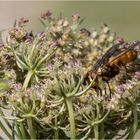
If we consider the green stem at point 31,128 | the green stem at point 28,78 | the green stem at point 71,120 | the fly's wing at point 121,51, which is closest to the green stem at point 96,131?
the green stem at point 71,120

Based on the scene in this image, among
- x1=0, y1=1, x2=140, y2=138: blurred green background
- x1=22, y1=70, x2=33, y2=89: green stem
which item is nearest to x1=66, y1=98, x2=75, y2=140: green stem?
x1=22, y1=70, x2=33, y2=89: green stem

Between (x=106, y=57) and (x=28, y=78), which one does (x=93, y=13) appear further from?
(x=28, y=78)

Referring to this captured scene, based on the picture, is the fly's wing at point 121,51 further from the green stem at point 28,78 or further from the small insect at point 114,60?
the green stem at point 28,78

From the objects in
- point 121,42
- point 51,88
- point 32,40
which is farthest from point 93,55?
point 51,88

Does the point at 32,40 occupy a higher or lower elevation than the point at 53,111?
higher

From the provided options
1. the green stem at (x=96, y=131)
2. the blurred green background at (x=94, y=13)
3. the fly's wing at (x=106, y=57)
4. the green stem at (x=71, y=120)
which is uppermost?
the blurred green background at (x=94, y=13)

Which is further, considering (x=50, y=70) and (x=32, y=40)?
(x=32, y=40)

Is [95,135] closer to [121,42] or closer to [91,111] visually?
[91,111]
